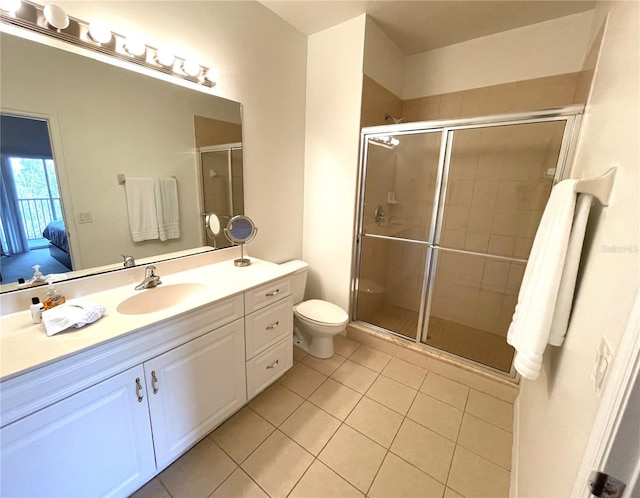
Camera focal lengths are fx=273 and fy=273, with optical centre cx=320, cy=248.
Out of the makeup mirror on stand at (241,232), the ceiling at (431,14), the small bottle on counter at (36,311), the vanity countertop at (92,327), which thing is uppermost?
the ceiling at (431,14)

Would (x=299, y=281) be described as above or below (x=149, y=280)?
below

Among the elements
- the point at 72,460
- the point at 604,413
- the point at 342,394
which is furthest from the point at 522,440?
the point at 72,460

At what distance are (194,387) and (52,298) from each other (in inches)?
28.9

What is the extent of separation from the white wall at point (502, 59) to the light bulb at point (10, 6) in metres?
2.66

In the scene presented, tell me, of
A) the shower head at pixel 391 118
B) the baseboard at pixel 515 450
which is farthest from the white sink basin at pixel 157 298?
the shower head at pixel 391 118

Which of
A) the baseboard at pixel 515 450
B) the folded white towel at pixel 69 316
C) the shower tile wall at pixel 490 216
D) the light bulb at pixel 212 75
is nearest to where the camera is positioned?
the folded white towel at pixel 69 316

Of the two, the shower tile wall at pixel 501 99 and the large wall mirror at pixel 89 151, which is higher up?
the shower tile wall at pixel 501 99

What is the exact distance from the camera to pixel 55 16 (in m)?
1.09

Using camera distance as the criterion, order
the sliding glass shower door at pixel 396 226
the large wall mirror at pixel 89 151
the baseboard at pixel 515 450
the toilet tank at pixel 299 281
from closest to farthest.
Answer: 1. the large wall mirror at pixel 89 151
2. the baseboard at pixel 515 450
3. the toilet tank at pixel 299 281
4. the sliding glass shower door at pixel 396 226

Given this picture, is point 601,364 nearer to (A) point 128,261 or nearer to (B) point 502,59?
(A) point 128,261

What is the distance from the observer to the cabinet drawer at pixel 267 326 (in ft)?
5.30

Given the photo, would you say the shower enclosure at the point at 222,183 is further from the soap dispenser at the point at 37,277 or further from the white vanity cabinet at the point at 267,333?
the soap dispenser at the point at 37,277

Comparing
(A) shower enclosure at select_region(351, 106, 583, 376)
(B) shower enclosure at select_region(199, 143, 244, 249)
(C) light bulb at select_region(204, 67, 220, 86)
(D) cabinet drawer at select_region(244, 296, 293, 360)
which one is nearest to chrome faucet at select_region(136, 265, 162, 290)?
(B) shower enclosure at select_region(199, 143, 244, 249)

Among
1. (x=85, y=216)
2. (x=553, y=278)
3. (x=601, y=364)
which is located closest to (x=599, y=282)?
(x=553, y=278)
